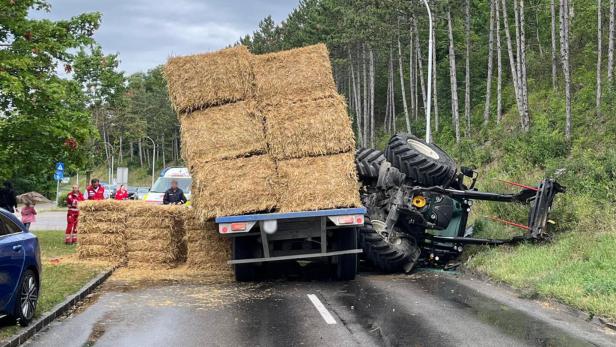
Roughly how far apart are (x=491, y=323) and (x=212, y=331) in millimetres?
3389

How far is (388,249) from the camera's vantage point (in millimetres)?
12141

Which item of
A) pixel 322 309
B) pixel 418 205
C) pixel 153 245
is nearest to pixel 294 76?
pixel 418 205

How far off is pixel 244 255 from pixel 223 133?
216 cm

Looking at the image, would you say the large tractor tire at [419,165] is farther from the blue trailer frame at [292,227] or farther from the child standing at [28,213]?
the child standing at [28,213]

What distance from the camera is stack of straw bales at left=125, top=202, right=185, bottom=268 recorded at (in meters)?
13.1

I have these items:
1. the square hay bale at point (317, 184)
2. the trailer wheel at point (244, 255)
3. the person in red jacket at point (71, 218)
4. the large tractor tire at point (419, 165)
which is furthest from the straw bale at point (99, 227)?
the large tractor tire at point (419, 165)

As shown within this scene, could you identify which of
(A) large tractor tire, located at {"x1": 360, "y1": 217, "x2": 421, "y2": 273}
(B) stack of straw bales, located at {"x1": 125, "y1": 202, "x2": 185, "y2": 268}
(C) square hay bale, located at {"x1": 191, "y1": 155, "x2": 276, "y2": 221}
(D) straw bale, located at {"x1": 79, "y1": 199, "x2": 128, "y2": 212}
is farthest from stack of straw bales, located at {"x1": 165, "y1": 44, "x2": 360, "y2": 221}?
(D) straw bale, located at {"x1": 79, "y1": 199, "x2": 128, "y2": 212}

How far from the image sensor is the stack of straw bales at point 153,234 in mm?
13102

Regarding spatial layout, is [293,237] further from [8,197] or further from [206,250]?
[8,197]

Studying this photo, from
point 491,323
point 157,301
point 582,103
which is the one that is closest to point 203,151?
point 157,301

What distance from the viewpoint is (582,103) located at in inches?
1122

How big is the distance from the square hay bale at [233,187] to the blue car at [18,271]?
9.24 feet

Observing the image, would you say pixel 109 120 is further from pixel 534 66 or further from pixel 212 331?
pixel 212 331

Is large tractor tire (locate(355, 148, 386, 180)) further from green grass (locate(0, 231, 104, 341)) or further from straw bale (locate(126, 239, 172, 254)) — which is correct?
green grass (locate(0, 231, 104, 341))
